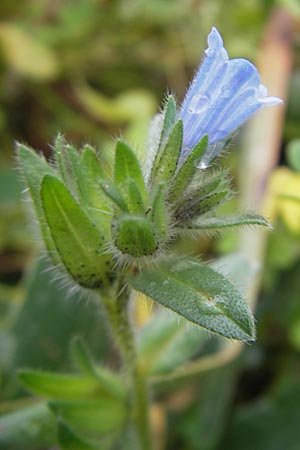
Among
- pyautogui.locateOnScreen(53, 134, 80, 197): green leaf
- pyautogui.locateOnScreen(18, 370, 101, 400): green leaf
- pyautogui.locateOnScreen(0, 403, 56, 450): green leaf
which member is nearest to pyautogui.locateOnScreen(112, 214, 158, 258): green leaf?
pyautogui.locateOnScreen(53, 134, 80, 197): green leaf

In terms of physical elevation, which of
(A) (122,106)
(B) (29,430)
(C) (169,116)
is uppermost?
(A) (122,106)

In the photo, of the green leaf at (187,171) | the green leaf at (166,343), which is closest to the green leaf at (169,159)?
the green leaf at (187,171)

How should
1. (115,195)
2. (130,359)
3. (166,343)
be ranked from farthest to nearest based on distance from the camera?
1. (166,343)
2. (130,359)
3. (115,195)

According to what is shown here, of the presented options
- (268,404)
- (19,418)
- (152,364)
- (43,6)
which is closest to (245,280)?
(152,364)

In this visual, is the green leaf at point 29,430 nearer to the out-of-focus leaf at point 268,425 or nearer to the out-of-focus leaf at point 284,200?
the out-of-focus leaf at point 268,425

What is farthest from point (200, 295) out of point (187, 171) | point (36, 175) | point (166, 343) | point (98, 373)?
point (166, 343)

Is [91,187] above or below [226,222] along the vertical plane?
above

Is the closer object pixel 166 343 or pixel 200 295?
pixel 200 295

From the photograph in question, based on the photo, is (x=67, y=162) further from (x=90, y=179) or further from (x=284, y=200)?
(x=284, y=200)
